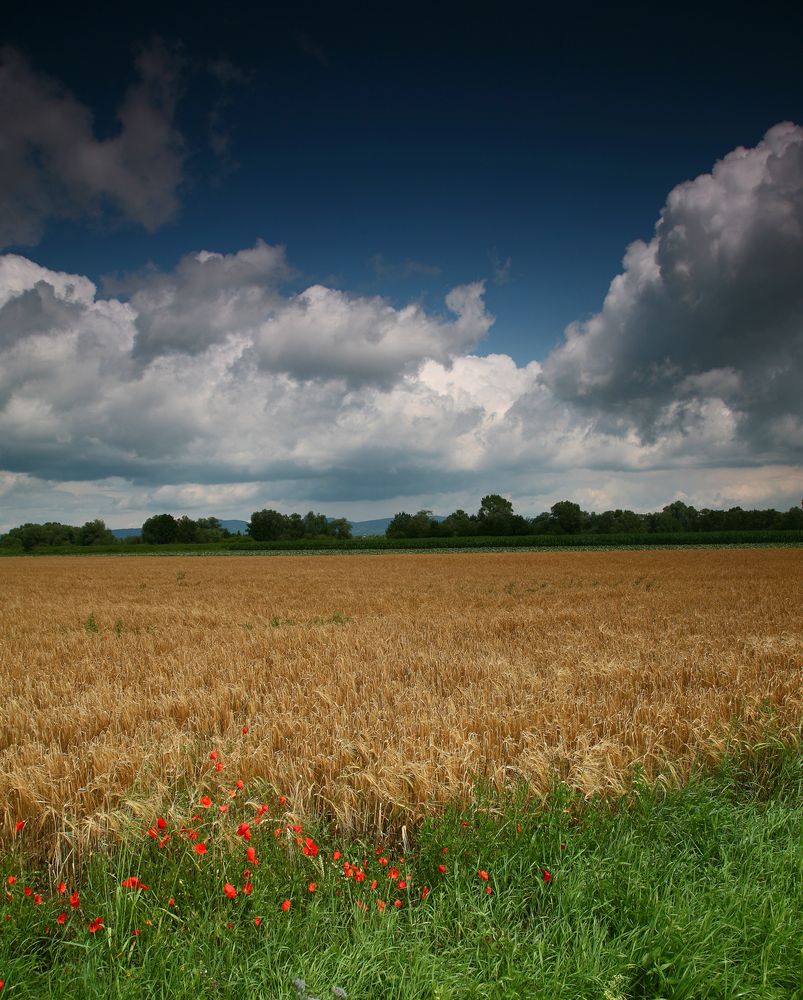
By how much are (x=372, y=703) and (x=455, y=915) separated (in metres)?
3.73

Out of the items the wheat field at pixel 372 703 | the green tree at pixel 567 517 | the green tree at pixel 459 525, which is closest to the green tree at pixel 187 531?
the green tree at pixel 459 525

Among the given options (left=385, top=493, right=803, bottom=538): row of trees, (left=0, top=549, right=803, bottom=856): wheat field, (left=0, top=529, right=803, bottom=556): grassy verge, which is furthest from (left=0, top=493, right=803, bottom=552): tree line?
(left=0, top=549, right=803, bottom=856): wheat field

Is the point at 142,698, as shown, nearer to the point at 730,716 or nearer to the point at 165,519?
the point at 730,716

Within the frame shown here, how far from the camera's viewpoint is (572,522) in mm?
135000

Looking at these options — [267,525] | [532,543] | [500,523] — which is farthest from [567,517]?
[267,525]

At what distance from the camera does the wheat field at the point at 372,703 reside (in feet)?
15.2

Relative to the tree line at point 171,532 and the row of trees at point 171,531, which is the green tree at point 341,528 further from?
the row of trees at point 171,531

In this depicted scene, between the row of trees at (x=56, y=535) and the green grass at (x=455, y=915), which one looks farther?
the row of trees at (x=56, y=535)

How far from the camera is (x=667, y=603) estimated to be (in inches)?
680

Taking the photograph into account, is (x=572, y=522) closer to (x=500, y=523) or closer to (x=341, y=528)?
(x=500, y=523)

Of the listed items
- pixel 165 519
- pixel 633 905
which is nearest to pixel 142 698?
pixel 633 905

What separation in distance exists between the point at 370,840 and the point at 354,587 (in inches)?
832

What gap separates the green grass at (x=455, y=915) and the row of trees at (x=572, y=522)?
385 feet

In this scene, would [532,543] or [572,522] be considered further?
[572,522]
